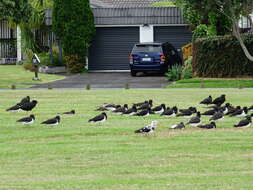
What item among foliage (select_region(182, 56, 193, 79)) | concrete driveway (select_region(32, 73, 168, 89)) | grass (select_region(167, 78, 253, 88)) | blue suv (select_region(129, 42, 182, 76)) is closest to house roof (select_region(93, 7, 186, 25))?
concrete driveway (select_region(32, 73, 168, 89))

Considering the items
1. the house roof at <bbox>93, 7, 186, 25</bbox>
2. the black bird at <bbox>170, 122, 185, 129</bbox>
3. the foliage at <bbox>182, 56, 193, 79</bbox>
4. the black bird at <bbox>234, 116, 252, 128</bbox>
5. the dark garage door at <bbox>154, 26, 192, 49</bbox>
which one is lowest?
the foliage at <bbox>182, 56, 193, 79</bbox>

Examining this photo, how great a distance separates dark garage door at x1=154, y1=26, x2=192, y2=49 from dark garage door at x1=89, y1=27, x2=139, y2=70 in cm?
133

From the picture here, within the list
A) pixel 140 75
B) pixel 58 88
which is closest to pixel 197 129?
pixel 58 88

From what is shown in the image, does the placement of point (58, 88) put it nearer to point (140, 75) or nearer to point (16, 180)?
point (140, 75)

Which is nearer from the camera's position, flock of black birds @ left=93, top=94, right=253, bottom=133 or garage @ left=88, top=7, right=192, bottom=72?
flock of black birds @ left=93, top=94, right=253, bottom=133

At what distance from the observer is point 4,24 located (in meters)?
56.1

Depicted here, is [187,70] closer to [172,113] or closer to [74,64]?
[74,64]

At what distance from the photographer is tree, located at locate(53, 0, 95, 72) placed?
4969 cm

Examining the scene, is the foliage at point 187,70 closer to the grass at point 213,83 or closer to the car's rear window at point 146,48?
the grass at point 213,83

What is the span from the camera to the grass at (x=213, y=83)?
38.6 metres

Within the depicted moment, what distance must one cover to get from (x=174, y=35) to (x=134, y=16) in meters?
2.55

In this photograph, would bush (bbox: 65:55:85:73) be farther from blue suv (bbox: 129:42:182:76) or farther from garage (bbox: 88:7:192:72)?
blue suv (bbox: 129:42:182:76)

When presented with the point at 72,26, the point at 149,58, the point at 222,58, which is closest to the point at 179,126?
the point at 222,58

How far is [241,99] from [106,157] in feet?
47.8
